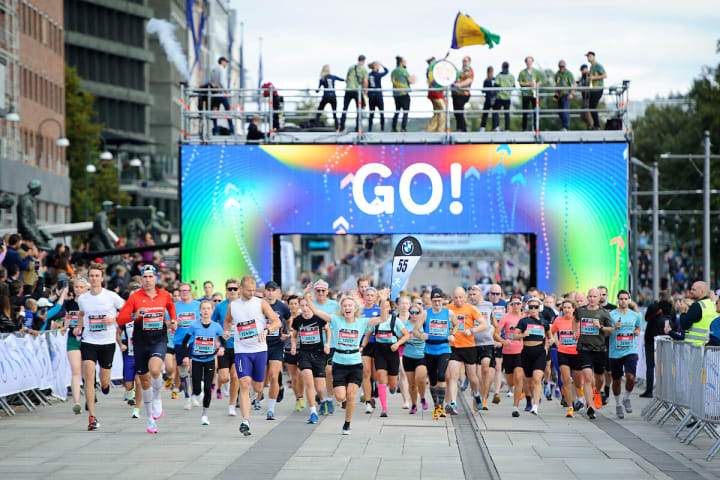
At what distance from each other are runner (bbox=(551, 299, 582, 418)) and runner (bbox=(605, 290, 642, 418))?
649mm

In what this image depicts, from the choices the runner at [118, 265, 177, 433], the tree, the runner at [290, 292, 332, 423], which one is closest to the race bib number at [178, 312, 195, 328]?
the runner at [290, 292, 332, 423]

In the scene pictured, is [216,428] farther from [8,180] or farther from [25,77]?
[25,77]

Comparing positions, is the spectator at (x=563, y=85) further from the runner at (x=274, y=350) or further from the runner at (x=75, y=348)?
the runner at (x=75, y=348)

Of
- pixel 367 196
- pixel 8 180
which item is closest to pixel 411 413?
pixel 367 196

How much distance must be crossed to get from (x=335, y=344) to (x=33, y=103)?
148ft

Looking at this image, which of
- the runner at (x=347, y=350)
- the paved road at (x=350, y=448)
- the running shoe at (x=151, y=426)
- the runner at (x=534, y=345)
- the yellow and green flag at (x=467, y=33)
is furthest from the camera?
the yellow and green flag at (x=467, y=33)

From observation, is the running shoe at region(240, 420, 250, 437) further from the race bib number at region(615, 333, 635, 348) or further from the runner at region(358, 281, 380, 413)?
the race bib number at region(615, 333, 635, 348)

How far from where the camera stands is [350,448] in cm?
1423

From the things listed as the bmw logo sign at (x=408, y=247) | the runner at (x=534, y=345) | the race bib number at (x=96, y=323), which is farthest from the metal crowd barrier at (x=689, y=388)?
the race bib number at (x=96, y=323)

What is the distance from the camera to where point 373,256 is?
372 feet

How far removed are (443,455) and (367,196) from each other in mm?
15179

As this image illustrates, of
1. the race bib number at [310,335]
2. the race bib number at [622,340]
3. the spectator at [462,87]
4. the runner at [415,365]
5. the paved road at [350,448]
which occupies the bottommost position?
the paved road at [350,448]

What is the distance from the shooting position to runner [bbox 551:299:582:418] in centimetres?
1870

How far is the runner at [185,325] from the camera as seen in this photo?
1886 cm
